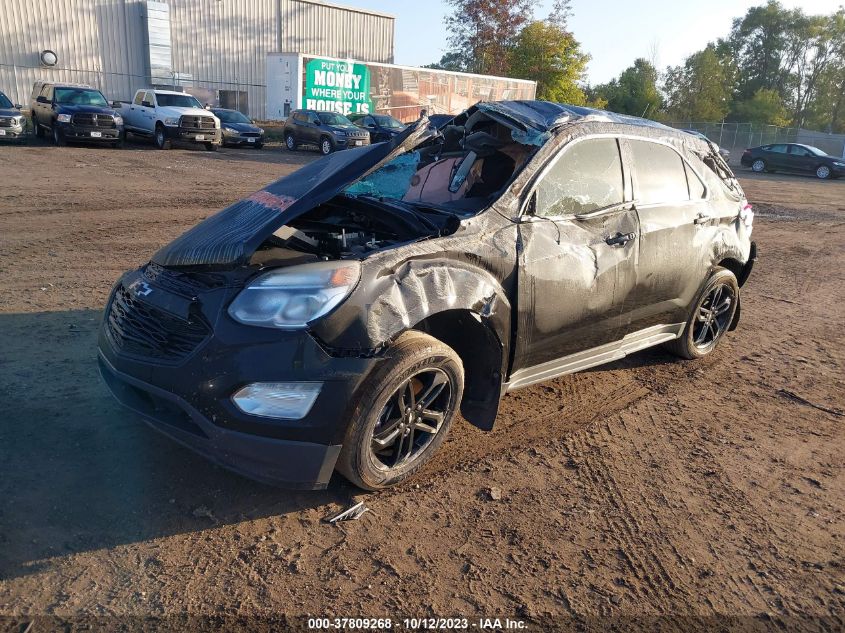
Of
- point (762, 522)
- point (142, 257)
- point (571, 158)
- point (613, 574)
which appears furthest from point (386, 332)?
Result: point (142, 257)

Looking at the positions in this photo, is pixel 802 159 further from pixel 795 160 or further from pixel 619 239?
pixel 619 239

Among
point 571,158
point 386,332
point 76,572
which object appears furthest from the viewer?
point 571,158

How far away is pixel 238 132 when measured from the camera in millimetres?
24297

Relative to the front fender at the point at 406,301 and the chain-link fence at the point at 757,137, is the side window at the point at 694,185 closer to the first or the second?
the front fender at the point at 406,301

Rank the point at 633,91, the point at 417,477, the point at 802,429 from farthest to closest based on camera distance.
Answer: the point at 633,91, the point at 802,429, the point at 417,477

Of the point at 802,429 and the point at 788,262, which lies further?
the point at 788,262

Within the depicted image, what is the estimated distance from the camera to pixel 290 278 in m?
3.01

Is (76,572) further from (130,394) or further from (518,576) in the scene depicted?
(518,576)

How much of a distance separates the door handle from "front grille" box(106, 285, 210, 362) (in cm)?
248

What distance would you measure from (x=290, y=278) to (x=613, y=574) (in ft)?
6.50

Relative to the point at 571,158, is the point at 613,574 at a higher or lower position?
lower

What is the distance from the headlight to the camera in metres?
2.89

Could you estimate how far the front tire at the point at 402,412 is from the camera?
2.97 m

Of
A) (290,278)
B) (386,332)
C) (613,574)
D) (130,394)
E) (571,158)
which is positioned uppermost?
(571,158)
